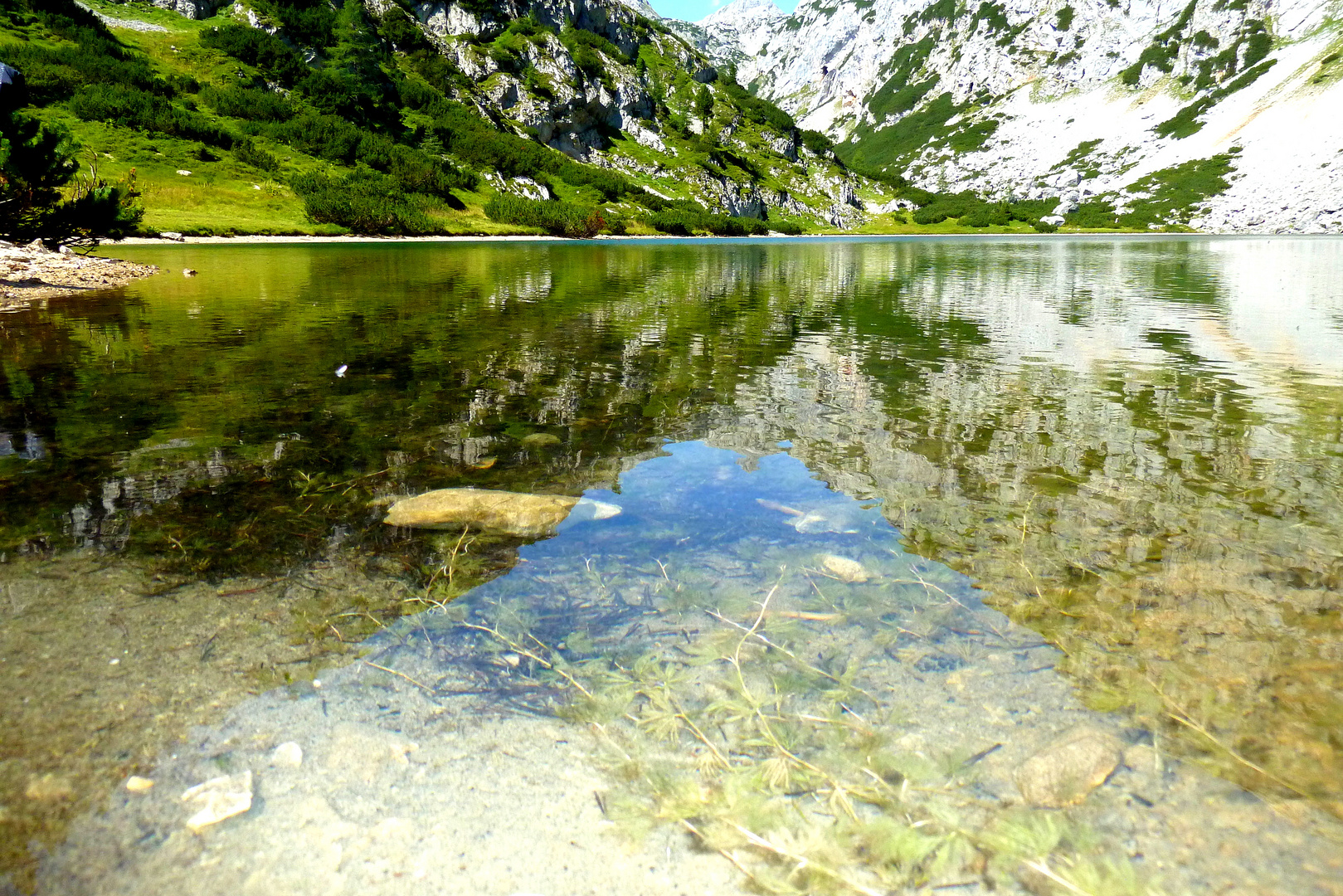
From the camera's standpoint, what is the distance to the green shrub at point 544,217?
144 m

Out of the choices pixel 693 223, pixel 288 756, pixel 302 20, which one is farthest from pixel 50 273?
pixel 302 20

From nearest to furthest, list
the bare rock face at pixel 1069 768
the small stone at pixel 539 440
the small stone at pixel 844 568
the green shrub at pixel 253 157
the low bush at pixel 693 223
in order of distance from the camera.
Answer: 1. the bare rock face at pixel 1069 768
2. the small stone at pixel 844 568
3. the small stone at pixel 539 440
4. the green shrub at pixel 253 157
5. the low bush at pixel 693 223

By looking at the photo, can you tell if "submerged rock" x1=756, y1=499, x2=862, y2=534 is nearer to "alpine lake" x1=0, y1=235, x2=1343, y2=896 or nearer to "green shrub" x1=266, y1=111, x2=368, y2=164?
"alpine lake" x1=0, y1=235, x2=1343, y2=896

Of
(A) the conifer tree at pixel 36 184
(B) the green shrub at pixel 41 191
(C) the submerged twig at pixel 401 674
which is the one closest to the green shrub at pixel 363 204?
(B) the green shrub at pixel 41 191

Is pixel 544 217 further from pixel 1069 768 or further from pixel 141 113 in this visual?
pixel 1069 768

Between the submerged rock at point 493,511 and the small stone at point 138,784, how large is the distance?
3.42 meters

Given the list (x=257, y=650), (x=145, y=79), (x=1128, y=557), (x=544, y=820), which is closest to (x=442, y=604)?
(x=257, y=650)

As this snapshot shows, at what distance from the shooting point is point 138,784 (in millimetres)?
3404

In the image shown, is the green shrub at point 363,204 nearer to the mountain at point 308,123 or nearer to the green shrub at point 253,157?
the mountain at point 308,123

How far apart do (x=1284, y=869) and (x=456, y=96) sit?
220 meters

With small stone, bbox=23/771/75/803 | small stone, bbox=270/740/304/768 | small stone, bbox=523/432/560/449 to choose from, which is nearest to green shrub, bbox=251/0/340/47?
small stone, bbox=523/432/560/449

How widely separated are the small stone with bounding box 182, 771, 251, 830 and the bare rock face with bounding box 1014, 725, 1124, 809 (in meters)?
3.83

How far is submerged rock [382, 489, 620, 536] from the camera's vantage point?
680cm

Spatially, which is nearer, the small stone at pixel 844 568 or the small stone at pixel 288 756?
the small stone at pixel 288 756
